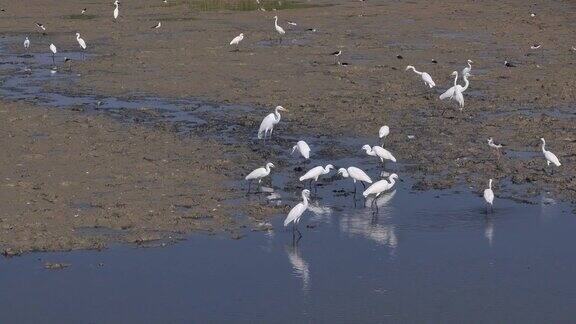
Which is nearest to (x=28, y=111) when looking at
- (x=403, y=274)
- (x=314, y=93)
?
(x=314, y=93)

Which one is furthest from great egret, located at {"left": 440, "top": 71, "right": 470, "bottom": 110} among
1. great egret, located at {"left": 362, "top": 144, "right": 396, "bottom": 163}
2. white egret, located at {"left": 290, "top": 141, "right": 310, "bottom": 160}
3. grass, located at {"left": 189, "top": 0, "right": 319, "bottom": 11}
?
grass, located at {"left": 189, "top": 0, "right": 319, "bottom": 11}

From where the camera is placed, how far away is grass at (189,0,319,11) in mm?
44969

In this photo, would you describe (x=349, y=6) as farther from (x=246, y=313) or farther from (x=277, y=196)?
(x=246, y=313)

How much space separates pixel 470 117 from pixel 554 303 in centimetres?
1015

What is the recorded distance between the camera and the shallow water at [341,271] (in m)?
11.2

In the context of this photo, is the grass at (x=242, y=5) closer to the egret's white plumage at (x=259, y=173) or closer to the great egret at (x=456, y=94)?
the great egret at (x=456, y=94)

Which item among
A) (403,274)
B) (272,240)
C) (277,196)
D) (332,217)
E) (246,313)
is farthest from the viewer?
(277,196)

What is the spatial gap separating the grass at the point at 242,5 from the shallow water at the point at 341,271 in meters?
29.8

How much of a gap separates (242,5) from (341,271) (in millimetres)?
34338

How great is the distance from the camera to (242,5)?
1799 inches

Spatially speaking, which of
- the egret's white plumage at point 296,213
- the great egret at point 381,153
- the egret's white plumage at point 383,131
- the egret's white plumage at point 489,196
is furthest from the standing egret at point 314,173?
the egret's white plumage at point 383,131

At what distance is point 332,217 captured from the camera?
1460cm

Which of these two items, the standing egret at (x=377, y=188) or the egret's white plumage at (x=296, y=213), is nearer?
the egret's white plumage at (x=296, y=213)

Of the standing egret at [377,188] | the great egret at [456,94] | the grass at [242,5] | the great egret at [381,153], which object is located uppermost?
the grass at [242,5]
